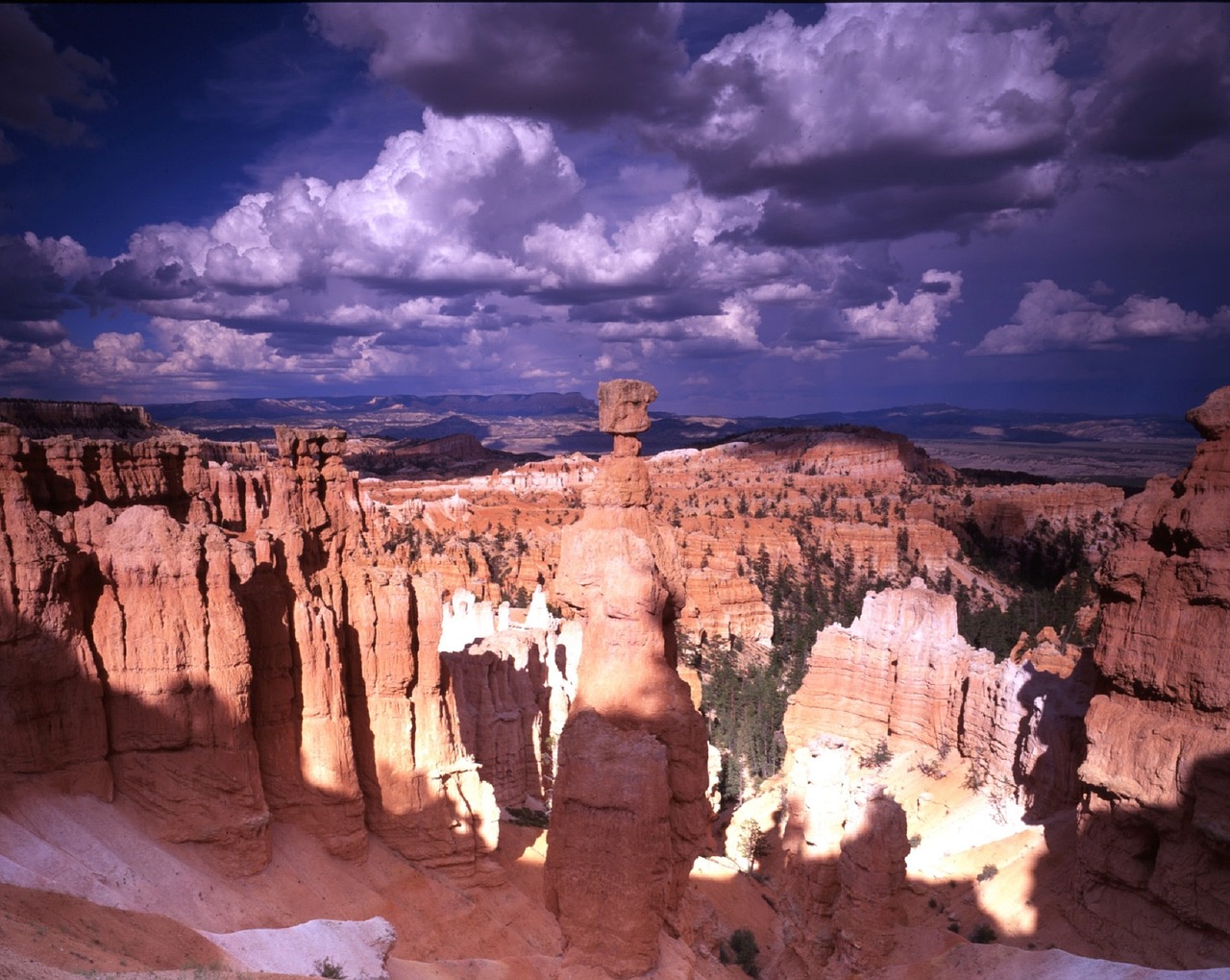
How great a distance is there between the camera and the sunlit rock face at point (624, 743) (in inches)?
409

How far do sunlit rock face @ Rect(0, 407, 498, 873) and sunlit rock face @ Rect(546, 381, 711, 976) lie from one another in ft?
16.9

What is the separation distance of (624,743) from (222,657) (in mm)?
6475

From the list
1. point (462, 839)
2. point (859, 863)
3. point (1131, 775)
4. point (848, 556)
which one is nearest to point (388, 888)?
point (462, 839)

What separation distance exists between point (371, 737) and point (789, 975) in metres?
10.3

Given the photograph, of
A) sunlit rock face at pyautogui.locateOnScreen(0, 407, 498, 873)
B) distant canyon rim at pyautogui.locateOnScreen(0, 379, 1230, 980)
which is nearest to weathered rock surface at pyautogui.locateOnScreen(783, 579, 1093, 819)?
distant canyon rim at pyautogui.locateOnScreen(0, 379, 1230, 980)

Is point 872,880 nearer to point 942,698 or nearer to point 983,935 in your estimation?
point 983,935

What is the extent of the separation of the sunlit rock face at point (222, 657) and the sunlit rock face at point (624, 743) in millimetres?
5158

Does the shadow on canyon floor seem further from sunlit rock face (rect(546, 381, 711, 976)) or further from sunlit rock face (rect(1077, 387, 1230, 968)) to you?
sunlit rock face (rect(546, 381, 711, 976))

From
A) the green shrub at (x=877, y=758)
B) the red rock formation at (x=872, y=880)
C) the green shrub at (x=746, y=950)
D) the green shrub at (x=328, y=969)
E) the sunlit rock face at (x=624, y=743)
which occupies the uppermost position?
the sunlit rock face at (x=624, y=743)

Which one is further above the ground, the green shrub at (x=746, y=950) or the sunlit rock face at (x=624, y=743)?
the sunlit rock face at (x=624, y=743)

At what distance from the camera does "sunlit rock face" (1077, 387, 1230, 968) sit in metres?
12.6

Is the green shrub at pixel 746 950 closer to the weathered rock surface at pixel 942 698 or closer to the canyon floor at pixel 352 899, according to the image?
the canyon floor at pixel 352 899

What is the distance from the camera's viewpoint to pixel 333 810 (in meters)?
14.1

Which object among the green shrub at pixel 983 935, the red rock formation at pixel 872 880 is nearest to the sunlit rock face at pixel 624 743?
the red rock formation at pixel 872 880
